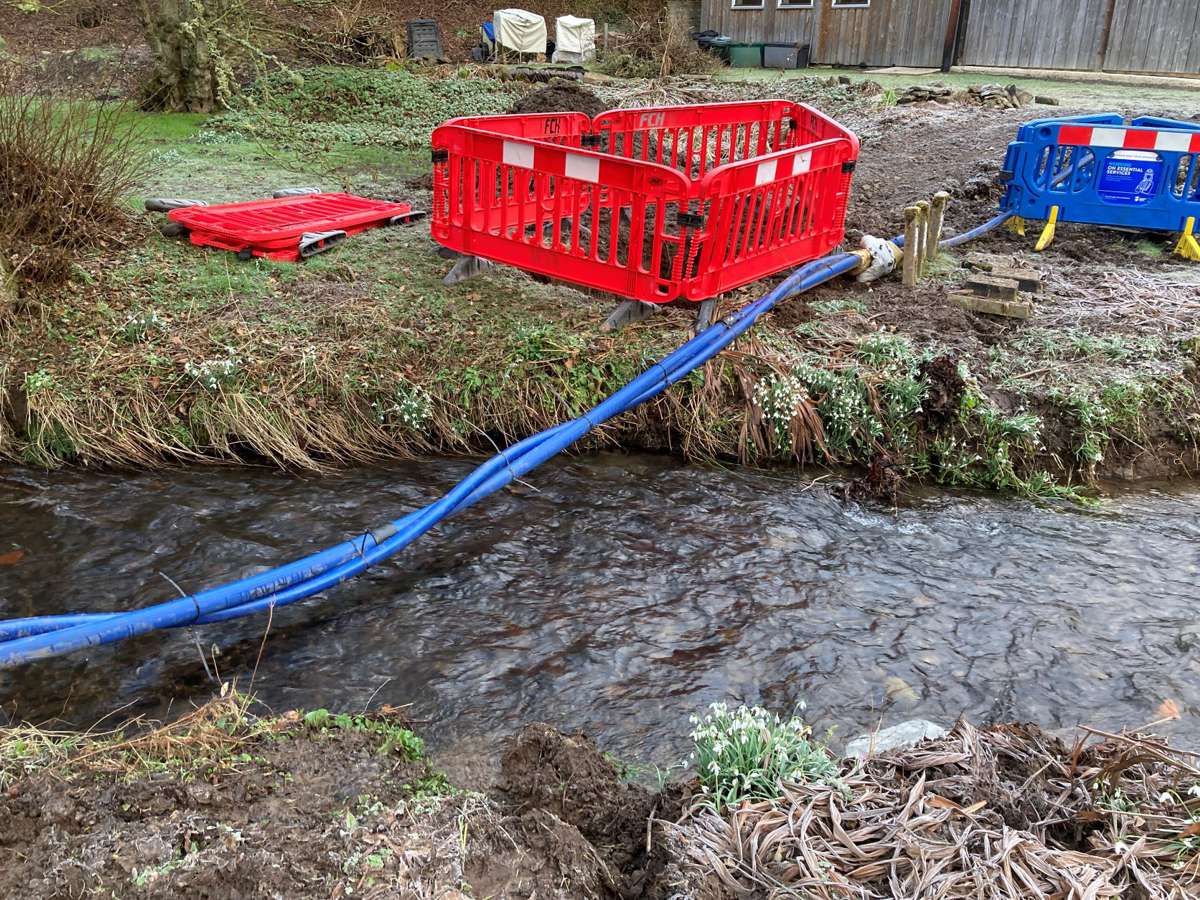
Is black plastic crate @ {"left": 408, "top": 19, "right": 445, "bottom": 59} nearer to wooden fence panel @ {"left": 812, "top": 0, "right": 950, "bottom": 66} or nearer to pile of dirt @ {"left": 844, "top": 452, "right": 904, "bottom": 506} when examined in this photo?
wooden fence panel @ {"left": 812, "top": 0, "right": 950, "bottom": 66}

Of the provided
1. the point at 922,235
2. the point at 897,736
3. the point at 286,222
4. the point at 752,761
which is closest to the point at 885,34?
the point at 922,235

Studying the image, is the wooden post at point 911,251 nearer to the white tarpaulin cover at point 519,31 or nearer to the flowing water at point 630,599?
the flowing water at point 630,599

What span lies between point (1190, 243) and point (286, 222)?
8149 millimetres

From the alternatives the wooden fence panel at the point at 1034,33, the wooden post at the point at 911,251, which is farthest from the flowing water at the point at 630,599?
the wooden fence panel at the point at 1034,33

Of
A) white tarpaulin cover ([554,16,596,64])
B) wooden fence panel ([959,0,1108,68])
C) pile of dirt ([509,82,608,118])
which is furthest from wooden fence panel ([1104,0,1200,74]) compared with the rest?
pile of dirt ([509,82,608,118])

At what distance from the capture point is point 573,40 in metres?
23.2

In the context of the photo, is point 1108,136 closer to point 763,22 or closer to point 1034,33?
point 1034,33

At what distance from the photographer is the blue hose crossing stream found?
11.9 feet

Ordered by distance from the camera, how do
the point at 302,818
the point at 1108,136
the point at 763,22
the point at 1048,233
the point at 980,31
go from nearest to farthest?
the point at 302,818
the point at 1108,136
the point at 1048,233
the point at 980,31
the point at 763,22

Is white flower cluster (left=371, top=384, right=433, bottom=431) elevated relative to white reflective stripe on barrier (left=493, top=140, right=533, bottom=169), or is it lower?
lower

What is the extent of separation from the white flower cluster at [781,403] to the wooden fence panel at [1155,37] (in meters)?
19.1

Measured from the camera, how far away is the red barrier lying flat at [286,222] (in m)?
7.62

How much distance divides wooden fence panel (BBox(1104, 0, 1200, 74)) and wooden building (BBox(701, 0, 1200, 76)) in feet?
0.07

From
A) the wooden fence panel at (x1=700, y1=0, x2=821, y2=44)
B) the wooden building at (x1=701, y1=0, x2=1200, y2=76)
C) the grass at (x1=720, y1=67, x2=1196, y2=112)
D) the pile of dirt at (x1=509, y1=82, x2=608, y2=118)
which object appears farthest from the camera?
the wooden fence panel at (x1=700, y1=0, x2=821, y2=44)
